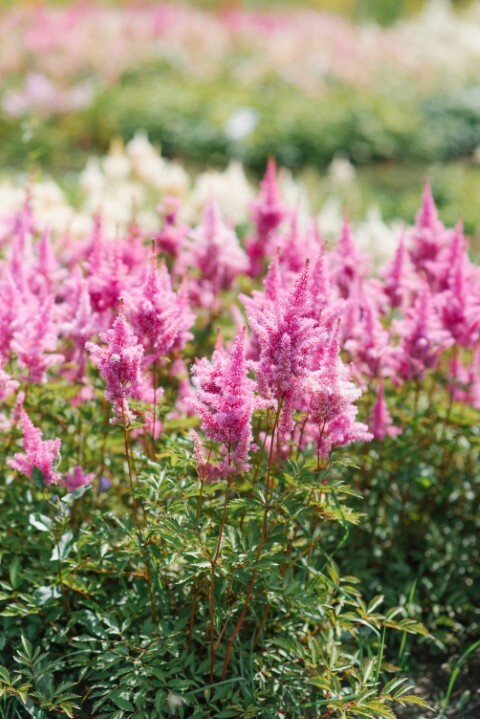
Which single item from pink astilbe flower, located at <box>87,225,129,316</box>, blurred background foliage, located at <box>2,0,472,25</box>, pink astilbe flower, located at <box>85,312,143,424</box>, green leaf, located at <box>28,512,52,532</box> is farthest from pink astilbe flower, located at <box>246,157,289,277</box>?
blurred background foliage, located at <box>2,0,472,25</box>

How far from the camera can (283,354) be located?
2268 millimetres

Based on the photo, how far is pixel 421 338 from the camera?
319cm

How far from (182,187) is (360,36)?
15.5 meters

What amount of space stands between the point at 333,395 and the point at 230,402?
34 cm

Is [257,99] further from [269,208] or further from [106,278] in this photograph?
[106,278]

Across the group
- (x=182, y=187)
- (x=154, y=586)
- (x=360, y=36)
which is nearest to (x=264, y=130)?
(x=182, y=187)

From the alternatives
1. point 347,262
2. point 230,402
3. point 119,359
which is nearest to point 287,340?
point 230,402

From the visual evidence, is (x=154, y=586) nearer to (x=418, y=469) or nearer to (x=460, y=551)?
(x=418, y=469)

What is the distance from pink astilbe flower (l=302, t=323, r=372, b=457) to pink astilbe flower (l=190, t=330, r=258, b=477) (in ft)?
0.65

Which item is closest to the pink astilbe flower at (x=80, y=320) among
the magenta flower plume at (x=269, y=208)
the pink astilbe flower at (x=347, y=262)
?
the pink astilbe flower at (x=347, y=262)

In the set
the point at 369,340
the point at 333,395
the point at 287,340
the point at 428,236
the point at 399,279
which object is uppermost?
the point at 428,236

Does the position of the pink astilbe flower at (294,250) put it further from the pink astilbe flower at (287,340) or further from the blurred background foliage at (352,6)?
the blurred background foliage at (352,6)

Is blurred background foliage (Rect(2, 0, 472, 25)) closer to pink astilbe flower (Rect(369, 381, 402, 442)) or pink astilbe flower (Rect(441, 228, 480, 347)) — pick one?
pink astilbe flower (Rect(441, 228, 480, 347))

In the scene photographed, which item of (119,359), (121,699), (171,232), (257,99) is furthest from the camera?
(257,99)
